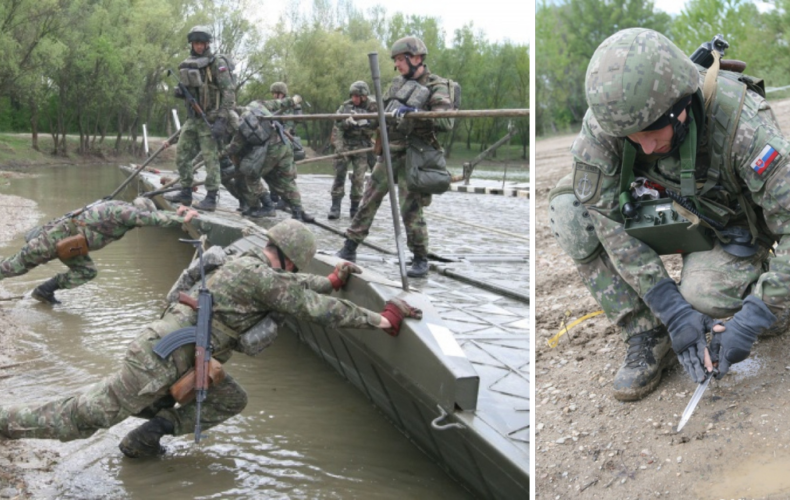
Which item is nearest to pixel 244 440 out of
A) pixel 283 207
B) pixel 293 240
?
pixel 293 240

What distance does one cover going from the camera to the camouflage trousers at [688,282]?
13.2ft

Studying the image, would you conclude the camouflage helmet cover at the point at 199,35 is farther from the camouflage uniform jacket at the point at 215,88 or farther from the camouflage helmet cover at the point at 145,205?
the camouflage helmet cover at the point at 145,205

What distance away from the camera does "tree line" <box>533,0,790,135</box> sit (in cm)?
2678

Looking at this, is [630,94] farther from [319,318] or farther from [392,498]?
[392,498]

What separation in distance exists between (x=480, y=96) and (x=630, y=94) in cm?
5269

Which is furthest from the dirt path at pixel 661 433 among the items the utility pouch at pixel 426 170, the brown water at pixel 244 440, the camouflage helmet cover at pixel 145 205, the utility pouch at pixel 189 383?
the camouflage helmet cover at pixel 145 205

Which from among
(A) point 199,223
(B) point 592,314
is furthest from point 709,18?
(B) point 592,314

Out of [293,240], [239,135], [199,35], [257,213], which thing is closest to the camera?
[293,240]

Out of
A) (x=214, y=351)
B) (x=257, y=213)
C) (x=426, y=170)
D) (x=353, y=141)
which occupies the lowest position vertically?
(x=214, y=351)

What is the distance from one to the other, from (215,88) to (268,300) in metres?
6.55

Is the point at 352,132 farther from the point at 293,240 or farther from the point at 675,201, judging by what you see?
the point at 675,201

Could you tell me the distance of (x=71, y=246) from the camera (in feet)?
27.3

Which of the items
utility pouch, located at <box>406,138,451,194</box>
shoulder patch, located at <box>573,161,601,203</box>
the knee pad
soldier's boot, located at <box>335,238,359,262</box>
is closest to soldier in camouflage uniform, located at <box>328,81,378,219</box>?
soldier's boot, located at <box>335,238,359,262</box>

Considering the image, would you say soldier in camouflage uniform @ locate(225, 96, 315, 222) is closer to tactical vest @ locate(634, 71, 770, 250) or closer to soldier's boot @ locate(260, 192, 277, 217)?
soldier's boot @ locate(260, 192, 277, 217)
